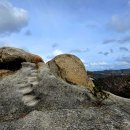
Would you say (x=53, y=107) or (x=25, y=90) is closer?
(x=53, y=107)

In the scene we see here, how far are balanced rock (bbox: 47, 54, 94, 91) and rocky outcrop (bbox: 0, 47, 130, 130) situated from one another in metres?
1.28

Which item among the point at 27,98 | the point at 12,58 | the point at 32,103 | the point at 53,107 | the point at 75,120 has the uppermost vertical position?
the point at 12,58

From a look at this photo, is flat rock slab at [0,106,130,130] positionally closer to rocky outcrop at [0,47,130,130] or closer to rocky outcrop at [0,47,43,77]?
rocky outcrop at [0,47,130,130]

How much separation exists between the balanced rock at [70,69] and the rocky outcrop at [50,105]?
1.28 meters

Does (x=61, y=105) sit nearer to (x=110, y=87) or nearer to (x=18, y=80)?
(x=18, y=80)

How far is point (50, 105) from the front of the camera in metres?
34.6

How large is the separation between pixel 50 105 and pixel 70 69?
1099 centimetres

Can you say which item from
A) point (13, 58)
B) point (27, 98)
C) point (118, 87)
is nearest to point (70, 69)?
point (13, 58)

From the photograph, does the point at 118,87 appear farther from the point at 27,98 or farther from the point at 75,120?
the point at 75,120

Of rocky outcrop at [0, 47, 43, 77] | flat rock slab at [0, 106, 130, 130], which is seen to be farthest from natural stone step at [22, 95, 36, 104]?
rocky outcrop at [0, 47, 43, 77]

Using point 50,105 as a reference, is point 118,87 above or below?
above

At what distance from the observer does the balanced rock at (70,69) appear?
43.1 metres

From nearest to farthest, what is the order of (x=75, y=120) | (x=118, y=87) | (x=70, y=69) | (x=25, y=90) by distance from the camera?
(x=75, y=120) → (x=25, y=90) → (x=70, y=69) → (x=118, y=87)

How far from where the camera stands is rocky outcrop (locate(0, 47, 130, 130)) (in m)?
28.8
